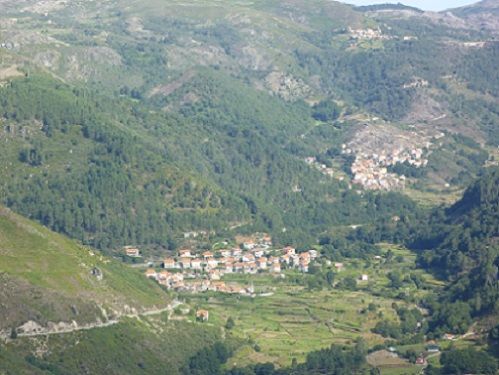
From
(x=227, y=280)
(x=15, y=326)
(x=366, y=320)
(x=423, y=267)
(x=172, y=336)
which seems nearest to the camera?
(x=15, y=326)

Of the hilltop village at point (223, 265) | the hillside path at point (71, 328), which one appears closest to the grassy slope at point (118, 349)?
the hillside path at point (71, 328)

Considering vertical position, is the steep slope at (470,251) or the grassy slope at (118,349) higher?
the grassy slope at (118,349)

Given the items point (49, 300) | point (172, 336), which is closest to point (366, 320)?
point (172, 336)

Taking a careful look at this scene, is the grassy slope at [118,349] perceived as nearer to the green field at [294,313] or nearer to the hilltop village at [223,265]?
the green field at [294,313]

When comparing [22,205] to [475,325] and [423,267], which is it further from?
[475,325]

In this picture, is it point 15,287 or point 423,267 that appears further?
point 423,267

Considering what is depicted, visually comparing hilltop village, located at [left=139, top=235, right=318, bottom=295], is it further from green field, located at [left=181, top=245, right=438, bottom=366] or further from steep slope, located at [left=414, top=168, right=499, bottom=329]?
steep slope, located at [left=414, top=168, right=499, bottom=329]

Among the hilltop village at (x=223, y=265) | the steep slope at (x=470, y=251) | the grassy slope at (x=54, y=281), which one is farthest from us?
the hilltop village at (x=223, y=265)
